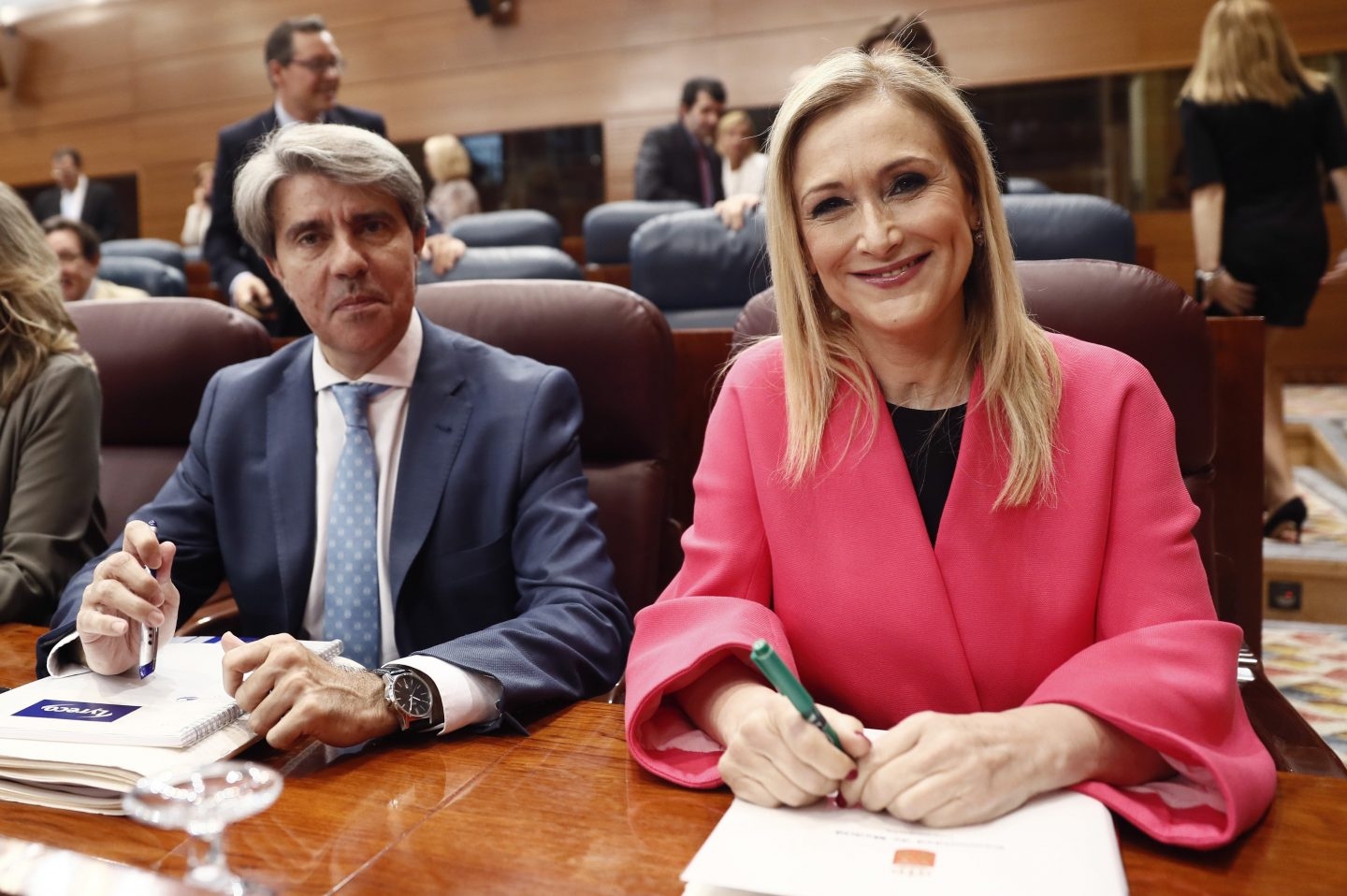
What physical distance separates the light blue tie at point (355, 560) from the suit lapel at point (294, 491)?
39mm

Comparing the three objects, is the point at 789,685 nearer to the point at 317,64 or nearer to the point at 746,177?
the point at 317,64

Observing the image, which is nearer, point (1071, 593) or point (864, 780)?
point (864, 780)

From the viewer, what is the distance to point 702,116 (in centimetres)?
514

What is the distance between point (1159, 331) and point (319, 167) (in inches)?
44.3

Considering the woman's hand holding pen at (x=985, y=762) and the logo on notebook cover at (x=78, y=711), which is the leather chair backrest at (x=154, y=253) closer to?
the logo on notebook cover at (x=78, y=711)

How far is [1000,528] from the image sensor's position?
1062 mm

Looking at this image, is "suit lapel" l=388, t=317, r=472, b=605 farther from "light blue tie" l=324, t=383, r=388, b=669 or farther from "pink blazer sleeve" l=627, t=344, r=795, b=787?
"pink blazer sleeve" l=627, t=344, r=795, b=787

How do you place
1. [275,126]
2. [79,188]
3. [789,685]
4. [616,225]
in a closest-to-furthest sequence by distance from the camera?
1. [789,685]
2. [275,126]
3. [616,225]
4. [79,188]

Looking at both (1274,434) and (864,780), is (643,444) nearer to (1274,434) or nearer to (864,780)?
(864,780)

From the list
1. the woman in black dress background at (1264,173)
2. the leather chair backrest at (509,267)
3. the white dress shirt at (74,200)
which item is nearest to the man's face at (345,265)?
the leather chair backrest at (509,267)

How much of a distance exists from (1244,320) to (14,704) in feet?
5.31

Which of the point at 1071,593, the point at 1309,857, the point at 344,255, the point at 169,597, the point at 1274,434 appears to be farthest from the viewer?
the point at 1274,434

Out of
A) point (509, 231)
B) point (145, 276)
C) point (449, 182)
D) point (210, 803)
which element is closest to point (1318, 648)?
point (210, 803)

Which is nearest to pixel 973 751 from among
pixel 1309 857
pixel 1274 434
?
pixel 1309 857
